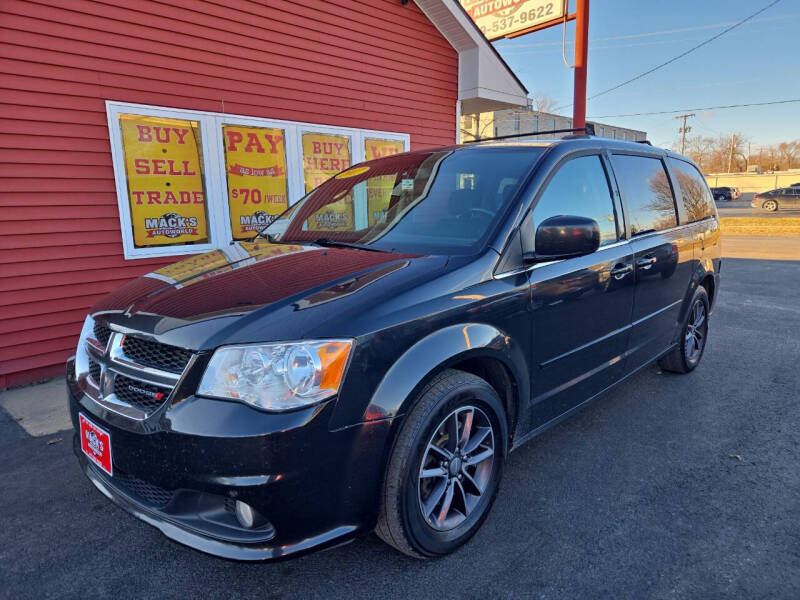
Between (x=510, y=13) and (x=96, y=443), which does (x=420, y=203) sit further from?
(x=510, y=13)

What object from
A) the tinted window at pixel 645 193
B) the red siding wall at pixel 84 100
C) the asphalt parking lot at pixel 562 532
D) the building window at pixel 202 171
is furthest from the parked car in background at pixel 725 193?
the asphalt parking lot at pixel 562 532

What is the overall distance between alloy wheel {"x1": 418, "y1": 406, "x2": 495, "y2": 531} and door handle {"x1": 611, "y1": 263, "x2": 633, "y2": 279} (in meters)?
1.28

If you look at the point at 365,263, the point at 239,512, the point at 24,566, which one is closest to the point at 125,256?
the point at 24,566

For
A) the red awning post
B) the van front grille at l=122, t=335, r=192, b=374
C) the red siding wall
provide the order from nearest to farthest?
the van front grille at l=122, t=335, r=192, b=374 < the red siding wall < the red awning post

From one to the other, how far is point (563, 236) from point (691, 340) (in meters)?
2.81

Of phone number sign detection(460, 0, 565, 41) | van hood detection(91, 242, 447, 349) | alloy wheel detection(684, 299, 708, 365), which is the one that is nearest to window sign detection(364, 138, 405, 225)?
van hood detection(91, 242, 447, 349)

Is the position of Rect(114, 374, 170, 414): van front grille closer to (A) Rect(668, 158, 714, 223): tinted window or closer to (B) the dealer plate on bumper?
(B) the dealer plate on bumper

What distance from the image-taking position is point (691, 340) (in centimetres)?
445

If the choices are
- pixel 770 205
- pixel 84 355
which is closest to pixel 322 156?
pixel 84 355

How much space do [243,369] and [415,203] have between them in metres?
1.49

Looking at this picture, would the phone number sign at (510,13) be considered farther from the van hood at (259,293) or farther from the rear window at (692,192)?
the van hood at (259,293)

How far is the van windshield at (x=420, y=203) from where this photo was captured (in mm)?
2547

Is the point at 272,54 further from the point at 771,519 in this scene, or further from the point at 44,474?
the point at 771,519

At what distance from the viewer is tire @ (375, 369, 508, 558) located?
1.96m
